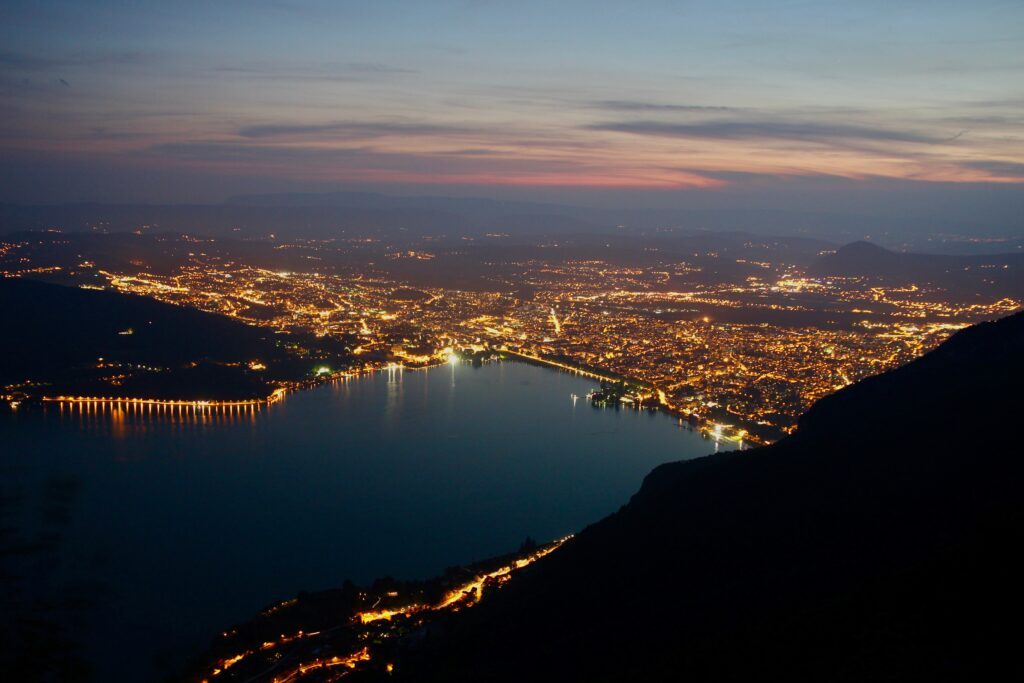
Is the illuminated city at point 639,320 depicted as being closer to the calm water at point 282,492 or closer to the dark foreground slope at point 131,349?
the dark foreground slope at point 131,349

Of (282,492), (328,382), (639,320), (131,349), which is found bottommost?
(282,492)

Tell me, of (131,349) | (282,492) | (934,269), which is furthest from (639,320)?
(934,269)

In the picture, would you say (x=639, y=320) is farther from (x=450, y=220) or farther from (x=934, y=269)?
(x=450, y=220)

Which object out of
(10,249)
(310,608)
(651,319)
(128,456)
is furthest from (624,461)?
(10,249)

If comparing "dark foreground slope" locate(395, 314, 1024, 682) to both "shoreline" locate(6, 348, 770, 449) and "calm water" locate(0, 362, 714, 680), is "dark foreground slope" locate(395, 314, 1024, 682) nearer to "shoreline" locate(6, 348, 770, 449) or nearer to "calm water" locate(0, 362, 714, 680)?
"calm water" locate(0, 362, 714, 680)

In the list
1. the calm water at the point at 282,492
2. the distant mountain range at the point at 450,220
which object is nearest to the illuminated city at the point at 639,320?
the calm water at the point at 282,492

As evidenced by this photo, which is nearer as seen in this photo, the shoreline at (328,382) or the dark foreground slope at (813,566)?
the dark foreground slope at (813,566)

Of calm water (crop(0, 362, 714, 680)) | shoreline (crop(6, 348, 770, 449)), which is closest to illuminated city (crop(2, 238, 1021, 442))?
shoreline (crop(6, 348, 770, 449))

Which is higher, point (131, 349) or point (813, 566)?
point (813, 566)
